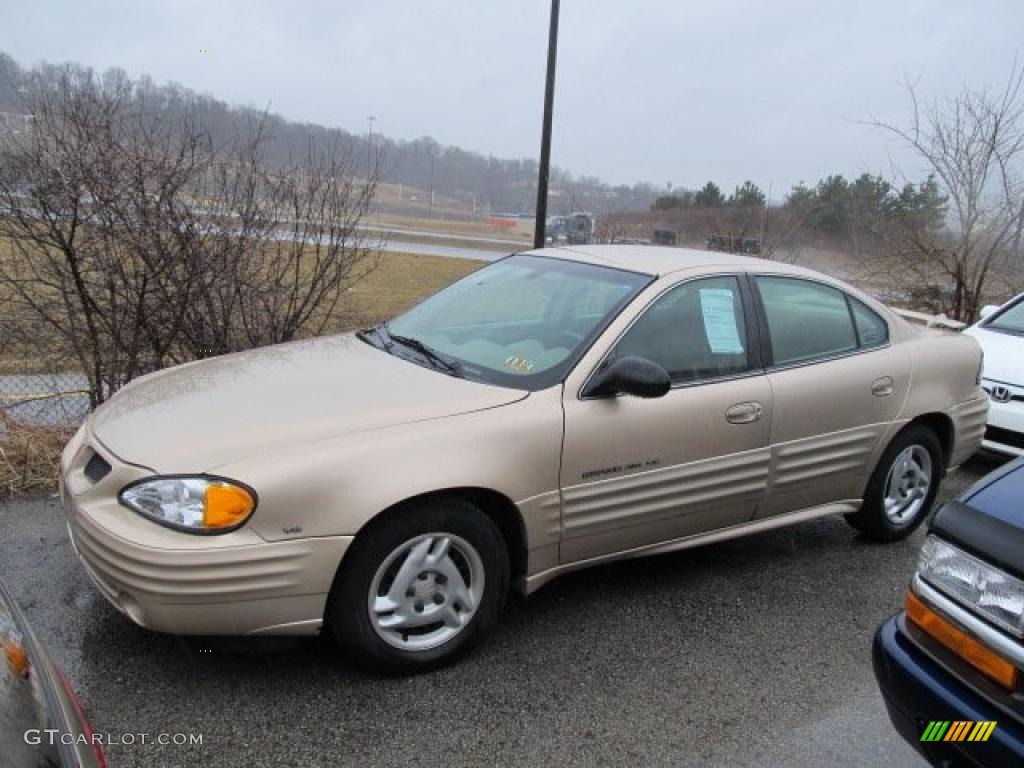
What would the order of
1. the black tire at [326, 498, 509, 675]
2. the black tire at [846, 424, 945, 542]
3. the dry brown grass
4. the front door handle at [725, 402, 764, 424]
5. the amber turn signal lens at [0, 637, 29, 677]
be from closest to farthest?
the amber turn signal lens at [0, 637, 29, 677], the black tire at [326, 498, 509, 675], the front door handle at [725, 402, 764, 424], the black tire at [846, 424, 945, 542], the dry brown grass

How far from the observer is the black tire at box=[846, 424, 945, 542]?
4.22 metres

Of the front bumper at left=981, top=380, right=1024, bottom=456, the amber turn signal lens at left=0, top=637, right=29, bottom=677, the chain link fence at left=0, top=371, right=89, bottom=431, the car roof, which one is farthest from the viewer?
the front bumper at left=981, top=380, right=1024, bottom=456

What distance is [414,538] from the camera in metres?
2.78

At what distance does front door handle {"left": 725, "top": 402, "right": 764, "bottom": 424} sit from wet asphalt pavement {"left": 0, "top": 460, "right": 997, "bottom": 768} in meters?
0.83

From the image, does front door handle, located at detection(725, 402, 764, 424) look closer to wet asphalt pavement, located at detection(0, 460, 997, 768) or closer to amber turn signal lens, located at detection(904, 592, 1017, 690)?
wet asphalt pavement, located at detection(0, 460, 997, 768)

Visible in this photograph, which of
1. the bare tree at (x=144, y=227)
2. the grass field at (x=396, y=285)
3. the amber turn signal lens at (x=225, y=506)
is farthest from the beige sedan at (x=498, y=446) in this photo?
the grass field at (x=396, y=285)

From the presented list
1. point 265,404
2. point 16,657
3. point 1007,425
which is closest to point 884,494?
point 1007,425

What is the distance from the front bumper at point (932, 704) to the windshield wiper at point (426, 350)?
1.82m

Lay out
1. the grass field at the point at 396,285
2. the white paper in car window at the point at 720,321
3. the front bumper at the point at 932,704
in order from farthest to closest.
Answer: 1. the grass field at the point at 396,285
2. the white paper in car window at the point at 720,321
3. the front bumper at the point at 932,704

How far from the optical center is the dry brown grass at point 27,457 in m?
4.41

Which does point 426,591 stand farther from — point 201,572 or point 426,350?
point 426,350

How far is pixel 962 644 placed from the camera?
2.04 m

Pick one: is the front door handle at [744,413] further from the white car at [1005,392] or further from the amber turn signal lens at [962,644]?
the white car at [1005,392]

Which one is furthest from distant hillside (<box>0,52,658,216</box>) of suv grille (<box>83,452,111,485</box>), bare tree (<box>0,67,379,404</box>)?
suv grille (<box>83,452,111,485</box>)
